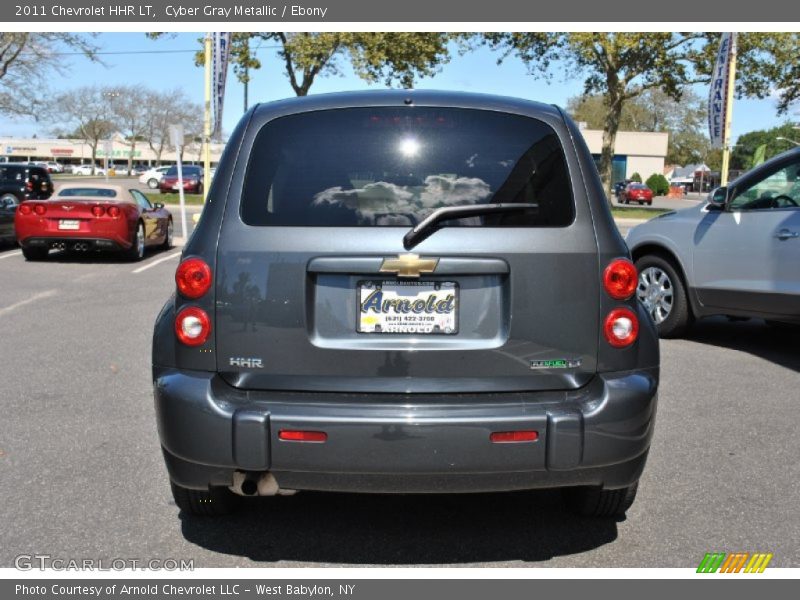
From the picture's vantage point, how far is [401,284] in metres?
3.06

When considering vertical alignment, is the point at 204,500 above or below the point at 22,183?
below

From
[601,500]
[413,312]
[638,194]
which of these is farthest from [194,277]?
[638,194]

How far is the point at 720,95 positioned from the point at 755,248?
12451mm

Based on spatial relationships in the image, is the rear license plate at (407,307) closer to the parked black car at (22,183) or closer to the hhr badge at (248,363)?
the hhr badge at (248,363)

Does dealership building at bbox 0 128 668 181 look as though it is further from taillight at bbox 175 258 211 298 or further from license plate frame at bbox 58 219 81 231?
taillight at bbox 175 258 211 298

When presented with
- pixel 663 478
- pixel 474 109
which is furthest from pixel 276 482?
pixel 663 478

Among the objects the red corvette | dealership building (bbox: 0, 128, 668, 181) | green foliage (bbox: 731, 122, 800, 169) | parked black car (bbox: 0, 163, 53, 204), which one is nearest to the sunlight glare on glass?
the red corvette

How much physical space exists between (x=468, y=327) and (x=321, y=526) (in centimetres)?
121

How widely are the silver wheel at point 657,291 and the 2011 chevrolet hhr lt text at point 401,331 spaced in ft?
16.6

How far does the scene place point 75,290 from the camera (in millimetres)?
10867

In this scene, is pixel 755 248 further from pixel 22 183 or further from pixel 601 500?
pixel 22 183

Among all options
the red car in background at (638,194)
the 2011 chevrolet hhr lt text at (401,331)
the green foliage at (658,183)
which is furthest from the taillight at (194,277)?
the green foliage at (658,183)

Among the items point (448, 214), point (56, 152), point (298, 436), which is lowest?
point (298, 436)

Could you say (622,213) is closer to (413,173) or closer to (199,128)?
(413,173)
